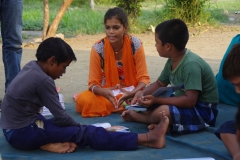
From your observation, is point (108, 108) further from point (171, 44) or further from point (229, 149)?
point (229, 149)

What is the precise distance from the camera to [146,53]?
808cm

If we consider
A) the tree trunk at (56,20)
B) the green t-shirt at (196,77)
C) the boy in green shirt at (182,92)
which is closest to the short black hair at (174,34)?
the boy in green shirt at (182,92)

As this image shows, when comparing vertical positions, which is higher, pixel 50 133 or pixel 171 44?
pixel 171 44

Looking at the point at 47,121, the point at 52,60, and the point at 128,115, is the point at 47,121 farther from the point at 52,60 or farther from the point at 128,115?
the point at 128,115

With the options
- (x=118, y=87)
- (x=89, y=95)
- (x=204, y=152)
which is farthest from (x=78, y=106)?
(x=204, y=152)

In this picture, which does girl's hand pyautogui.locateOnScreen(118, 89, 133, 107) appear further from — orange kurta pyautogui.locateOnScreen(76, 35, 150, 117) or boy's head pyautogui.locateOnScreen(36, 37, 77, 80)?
boy's head pyautogui.locateOnScreen(36, 37, 77, 80)

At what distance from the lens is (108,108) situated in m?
4.19

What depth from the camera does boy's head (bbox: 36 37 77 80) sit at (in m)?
3.09

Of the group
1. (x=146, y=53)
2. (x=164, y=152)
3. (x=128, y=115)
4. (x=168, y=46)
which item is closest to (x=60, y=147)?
(x=164, y=152)

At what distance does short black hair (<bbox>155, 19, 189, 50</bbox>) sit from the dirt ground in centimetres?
163

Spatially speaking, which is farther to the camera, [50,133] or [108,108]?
[108,108]

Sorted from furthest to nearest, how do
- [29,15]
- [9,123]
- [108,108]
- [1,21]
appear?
[29,15], [1,21], [108,108], [9,123]

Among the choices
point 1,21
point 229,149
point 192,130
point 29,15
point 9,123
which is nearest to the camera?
point 229,149

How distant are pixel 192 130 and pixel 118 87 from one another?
106cm
